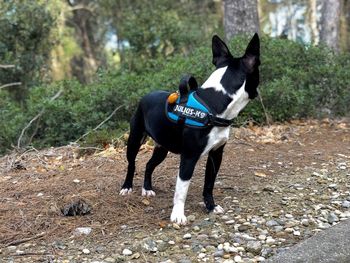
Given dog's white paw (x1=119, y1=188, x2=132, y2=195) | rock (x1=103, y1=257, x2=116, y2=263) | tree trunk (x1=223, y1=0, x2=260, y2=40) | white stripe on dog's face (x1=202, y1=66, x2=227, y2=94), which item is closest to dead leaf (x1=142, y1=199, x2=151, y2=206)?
dog's white paw (x1=119, y1=188, x2=132, y2=195)

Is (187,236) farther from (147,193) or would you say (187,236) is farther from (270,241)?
(147,193)

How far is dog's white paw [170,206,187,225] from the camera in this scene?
14.6 ft

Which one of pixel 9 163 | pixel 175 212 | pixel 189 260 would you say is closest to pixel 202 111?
pixel 175 212

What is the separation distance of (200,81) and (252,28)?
2.11 metres

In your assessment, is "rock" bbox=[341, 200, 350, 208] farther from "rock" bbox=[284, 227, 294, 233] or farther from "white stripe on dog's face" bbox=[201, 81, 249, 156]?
"white stripe on dog's face" bbox=[201, 81, 249, 156]

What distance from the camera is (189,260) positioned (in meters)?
3.91

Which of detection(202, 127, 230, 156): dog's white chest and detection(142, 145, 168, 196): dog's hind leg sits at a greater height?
detection(202, 127, 230, 156): dog's white chest

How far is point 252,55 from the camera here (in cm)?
429

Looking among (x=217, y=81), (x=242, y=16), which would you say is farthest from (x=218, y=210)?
(x=242, y=16)

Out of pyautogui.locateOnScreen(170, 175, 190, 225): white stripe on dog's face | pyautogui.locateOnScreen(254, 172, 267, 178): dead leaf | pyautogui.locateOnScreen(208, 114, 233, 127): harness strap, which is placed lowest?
pyautogui.locateOnScreen(254, 172, 267, 178): dead leaf

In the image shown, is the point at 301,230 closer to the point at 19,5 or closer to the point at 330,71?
the point at 330,71

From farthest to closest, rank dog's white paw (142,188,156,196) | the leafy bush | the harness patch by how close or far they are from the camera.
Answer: the leafy bush, dog's white paw (142,188,156,196), the harness patch

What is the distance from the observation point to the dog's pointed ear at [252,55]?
14.0ft

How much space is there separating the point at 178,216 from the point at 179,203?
114mm
